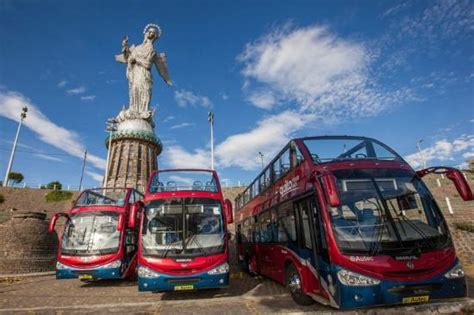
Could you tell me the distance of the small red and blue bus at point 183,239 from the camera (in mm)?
7156

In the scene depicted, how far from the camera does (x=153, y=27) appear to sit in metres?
31.1

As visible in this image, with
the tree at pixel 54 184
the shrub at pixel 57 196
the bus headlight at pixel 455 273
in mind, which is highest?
the tree at pixel 54 184

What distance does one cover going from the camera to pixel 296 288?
6.40m

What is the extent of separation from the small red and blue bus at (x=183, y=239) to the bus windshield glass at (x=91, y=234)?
331 cm

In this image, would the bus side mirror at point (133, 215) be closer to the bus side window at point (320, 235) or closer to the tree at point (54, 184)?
the bus side window at point (320, 235)

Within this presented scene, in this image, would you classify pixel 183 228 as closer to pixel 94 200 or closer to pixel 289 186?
pixel 289 186

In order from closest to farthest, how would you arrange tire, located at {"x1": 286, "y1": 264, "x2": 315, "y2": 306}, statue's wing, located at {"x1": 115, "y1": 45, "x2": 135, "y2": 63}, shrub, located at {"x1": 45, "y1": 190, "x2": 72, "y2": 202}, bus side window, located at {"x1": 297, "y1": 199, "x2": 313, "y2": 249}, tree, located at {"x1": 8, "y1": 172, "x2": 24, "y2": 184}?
bus side window, located at {"x1": 297, "y1": 199, "x2": 313, "y2": 249} < tire, located at {"x1": 286, "y1": 264, "x2": 315, "y2": 306} < statue's wing, located at {"x1": 115, "y1": 45, "x2": 135, "y2": 63} < shrub, located at {"x1": 45, "y1": 190, "x2": 72, "y2": 202} < tree, located at {"x1": 8, "y1": 172, "x2": 24, "y2": 184}

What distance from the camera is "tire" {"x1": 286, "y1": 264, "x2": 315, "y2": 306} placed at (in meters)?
6.21

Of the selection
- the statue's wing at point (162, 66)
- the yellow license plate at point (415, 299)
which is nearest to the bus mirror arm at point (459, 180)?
the yellow license plate at point (415, 299)

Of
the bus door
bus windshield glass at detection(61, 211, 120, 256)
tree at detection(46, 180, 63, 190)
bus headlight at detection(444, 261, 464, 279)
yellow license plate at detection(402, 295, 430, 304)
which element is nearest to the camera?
yellow license plate at detection(402, 295, 430, 304)

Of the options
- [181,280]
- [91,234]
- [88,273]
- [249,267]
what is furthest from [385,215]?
[91,234]

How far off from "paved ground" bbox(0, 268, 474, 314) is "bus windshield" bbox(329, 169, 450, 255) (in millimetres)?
1128

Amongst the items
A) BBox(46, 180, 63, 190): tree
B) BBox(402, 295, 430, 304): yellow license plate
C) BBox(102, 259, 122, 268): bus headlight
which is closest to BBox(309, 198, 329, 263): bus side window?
BBox(402, 295, 430, 304): yellow license plate

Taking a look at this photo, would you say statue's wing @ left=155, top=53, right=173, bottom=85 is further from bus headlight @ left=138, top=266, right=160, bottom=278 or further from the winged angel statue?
bus headlight @ left=138, top=266, right=160, bottom=278
